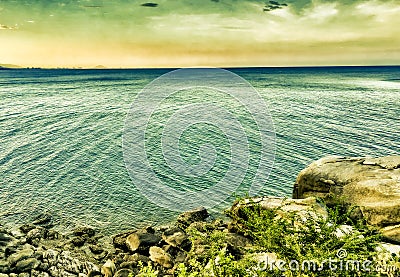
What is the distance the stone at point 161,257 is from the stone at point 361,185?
925cm

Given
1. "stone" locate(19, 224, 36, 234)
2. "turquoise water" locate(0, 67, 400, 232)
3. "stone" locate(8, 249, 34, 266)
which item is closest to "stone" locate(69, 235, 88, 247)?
"turquoise water" locate(0, 67, 400, 232)

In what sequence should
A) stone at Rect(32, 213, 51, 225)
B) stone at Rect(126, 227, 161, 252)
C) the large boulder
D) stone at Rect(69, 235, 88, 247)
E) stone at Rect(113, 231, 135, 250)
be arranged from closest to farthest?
the large boulder < stone at Rect(126, 227, 161, 252) < stone at Rect(113, 231, 135, 250) < stone at Rect(69, 235, 88, 247) < stone at Rect(32, 213, 51, 225)

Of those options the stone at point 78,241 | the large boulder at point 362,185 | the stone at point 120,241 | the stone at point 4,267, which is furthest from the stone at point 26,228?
the large boulder at point 362,185

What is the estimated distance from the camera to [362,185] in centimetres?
1655

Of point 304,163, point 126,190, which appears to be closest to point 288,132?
point 304,163

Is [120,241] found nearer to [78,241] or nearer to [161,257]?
[78,241]

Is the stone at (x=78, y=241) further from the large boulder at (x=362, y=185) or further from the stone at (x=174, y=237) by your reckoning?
the large boulder at (x=362, y=185)

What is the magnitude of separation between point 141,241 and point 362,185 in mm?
12848

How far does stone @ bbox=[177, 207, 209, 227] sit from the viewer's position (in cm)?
2280

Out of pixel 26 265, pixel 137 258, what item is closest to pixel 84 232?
pixel 26 265

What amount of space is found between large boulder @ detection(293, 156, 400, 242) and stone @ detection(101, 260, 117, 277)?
11.8m

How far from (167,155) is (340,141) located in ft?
72.1

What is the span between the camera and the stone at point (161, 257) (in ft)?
56.6

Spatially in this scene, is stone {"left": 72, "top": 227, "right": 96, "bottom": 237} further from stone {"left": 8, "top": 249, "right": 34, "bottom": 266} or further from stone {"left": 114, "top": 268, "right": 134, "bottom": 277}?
stone {"left": 114, "top": 268, "right": 134, "bottom": 277}
